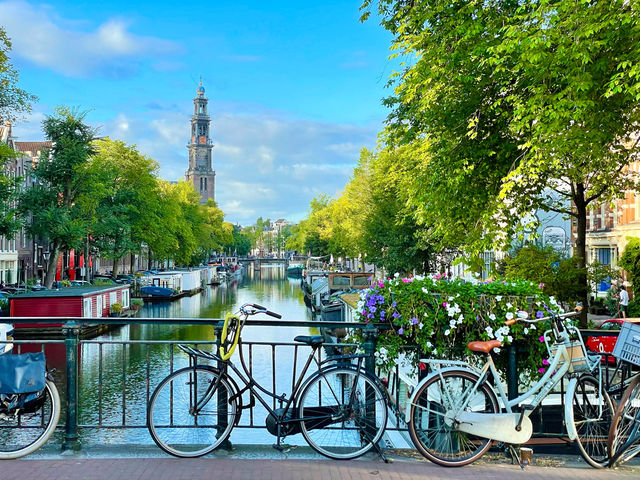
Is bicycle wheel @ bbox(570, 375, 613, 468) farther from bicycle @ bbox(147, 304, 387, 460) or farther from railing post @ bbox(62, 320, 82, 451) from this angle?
railing post @ bbox(62, 320, 82, 451)

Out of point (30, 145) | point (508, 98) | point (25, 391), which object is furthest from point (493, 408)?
point (30, 145)

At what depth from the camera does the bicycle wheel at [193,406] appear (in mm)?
5441

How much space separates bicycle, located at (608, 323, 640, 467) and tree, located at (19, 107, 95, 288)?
1706 inches

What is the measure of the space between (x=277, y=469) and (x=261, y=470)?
134mm

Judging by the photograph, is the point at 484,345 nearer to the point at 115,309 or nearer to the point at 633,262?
the point at 633,262

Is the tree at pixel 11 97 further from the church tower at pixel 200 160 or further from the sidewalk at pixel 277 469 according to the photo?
the church tower at pixel 200 160

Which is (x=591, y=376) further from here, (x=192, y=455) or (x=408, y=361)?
(x=192, y=455)

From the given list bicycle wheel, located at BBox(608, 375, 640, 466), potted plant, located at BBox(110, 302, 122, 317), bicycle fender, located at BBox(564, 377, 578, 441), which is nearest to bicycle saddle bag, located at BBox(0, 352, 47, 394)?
bicycle fender, located at BBox(564, 377, 578, 441)

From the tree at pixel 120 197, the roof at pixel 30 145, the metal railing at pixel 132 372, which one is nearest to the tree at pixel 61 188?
the tree at pixel 120 197

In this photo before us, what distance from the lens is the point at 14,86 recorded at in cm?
3175

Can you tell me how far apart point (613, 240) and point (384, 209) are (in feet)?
41.2

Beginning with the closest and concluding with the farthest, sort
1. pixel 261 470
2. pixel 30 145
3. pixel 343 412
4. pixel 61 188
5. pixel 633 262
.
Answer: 1. pixel 261 470
2. pixel 343 412
3. pixel 633 262
4. pixel 61 188
5. pixel 30 145

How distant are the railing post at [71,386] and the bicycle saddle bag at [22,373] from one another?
0.32 m

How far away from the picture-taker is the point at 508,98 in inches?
510
